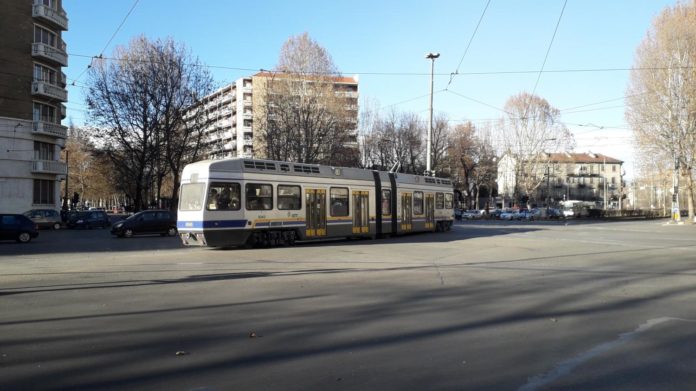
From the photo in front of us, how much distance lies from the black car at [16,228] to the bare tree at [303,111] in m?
22.1

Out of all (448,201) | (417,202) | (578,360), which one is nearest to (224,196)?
(417,202)

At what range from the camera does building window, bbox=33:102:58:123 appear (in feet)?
149

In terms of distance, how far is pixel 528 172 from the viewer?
67000 millimetres

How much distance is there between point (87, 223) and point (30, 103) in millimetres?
11641

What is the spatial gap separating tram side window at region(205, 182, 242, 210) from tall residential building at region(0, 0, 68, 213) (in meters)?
A: 32.2

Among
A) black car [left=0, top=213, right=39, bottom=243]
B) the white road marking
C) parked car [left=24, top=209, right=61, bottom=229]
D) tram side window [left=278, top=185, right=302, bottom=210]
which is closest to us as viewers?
the white road marking

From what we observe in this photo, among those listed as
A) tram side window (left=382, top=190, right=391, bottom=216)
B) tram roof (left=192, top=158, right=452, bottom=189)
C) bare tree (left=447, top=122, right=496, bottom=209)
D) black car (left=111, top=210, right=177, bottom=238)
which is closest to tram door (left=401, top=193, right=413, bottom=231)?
tram roof (left=192, top=158, right=452, bottom=189)

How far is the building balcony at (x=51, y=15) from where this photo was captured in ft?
147

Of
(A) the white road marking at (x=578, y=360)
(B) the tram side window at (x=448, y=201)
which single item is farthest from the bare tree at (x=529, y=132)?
(A) the white road marking at (x=578, y=360)

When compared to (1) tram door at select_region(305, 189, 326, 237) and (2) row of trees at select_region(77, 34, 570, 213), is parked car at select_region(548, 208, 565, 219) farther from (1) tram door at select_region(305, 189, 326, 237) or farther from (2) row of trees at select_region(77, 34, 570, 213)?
(1) tram door at select_region(305, 189, 326, 237)

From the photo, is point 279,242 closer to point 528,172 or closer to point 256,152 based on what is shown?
point 256,152

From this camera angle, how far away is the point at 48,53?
45344mm

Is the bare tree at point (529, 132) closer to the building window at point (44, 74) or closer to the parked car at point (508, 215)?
the parked car at point (508, 215)

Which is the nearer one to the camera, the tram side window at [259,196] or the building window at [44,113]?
the tram side window at [259,196]
